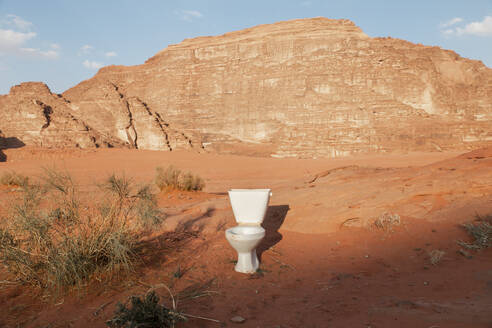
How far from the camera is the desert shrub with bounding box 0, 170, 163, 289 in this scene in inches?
121

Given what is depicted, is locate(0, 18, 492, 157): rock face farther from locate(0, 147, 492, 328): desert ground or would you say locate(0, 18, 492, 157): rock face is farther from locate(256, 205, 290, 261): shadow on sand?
locate(0, 147, 492, 328): desert ground

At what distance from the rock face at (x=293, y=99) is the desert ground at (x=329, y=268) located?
26758mm

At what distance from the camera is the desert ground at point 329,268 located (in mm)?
2590

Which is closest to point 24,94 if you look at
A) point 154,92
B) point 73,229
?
point 154,92

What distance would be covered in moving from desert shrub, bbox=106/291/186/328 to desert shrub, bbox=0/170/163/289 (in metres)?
0.86

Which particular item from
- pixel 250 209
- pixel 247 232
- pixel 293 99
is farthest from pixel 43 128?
pixel 247 232

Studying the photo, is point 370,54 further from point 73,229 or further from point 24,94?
point 73,229

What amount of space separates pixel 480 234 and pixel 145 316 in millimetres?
3732

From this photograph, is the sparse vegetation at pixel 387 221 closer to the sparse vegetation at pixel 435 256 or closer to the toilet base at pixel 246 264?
the sparse vegetation at pixel 435 256

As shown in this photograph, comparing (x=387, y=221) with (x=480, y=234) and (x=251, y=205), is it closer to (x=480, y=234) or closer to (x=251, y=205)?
(x=480, y=234)

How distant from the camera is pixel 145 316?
227 centimetres

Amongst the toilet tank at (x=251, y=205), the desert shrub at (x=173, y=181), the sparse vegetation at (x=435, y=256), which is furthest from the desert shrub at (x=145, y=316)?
the desert shrub at (x=173, y=181)

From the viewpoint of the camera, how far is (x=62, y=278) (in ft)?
9.93

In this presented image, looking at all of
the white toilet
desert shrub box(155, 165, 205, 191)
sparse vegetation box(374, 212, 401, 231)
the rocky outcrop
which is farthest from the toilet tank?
the rocky outcrop
